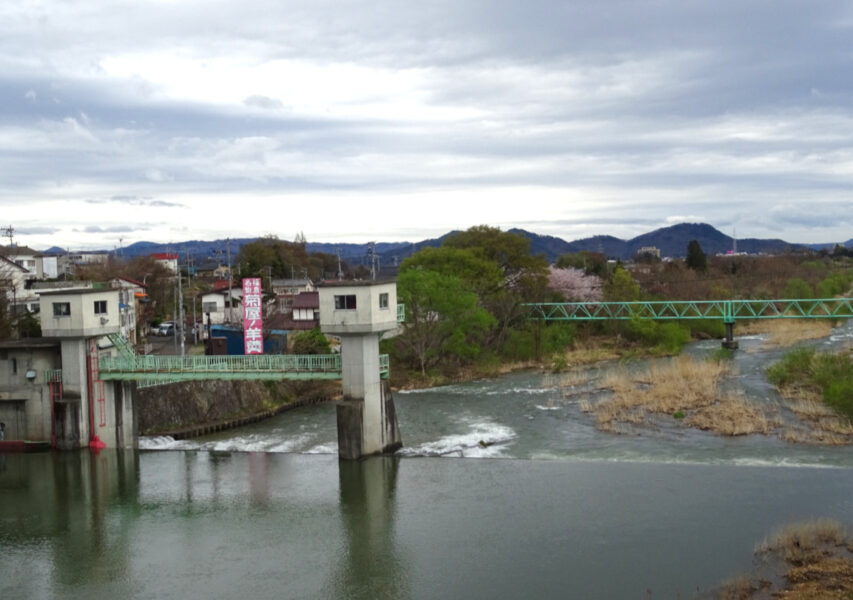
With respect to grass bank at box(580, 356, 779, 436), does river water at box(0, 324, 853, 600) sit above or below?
below

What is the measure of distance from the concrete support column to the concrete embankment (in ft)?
32.3

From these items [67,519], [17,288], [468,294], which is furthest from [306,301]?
[67,519]

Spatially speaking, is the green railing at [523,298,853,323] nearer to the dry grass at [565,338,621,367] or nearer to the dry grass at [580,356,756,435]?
the dry grass at [565,338,621,367]

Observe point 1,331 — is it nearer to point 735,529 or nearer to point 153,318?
point 153,318

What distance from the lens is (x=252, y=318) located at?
31.4 metres

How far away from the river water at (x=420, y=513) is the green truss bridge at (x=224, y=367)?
2947 millimetres

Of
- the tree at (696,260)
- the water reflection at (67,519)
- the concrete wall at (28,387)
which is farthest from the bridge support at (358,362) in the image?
the tree at (696,260)

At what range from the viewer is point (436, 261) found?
184 feet

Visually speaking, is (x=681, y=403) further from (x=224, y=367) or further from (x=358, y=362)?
(x=224, y=367)

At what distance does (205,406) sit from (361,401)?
11.7 meters

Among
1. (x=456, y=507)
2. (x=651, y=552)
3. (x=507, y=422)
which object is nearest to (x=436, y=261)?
(x=507, y=422)

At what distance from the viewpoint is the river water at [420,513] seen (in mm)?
18250

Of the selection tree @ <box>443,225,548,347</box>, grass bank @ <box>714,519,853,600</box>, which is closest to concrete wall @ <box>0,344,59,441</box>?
grass bank @ <box>714,519,853,600</box>

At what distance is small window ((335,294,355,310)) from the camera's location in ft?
91.0
